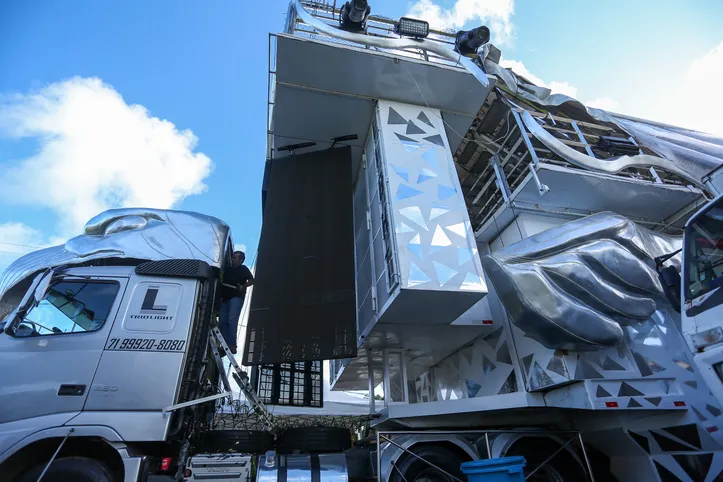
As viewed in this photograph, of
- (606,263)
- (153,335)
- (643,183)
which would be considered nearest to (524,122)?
(643,183)

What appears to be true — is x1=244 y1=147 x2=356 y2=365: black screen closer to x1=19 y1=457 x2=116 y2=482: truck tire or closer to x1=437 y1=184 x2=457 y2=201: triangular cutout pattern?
x1=437 y1=184 x2=457 y2=201: triangular cutout pattern

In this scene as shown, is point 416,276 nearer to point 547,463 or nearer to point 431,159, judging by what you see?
point 431,159

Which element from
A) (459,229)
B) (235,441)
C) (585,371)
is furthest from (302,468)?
(459,229)

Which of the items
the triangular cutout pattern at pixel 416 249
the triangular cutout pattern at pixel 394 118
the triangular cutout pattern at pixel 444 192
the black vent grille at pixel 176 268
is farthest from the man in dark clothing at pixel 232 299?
the triangular cutout pattern at pixel 394 118

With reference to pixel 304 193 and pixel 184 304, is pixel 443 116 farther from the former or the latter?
pixel 184 304

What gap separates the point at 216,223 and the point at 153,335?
1.90 metres

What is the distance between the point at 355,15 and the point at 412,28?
1148mm

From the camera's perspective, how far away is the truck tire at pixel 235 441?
4.56m

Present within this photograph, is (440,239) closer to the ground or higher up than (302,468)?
higher up

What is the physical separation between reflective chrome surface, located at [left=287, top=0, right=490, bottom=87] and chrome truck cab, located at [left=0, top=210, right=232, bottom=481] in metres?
4.88

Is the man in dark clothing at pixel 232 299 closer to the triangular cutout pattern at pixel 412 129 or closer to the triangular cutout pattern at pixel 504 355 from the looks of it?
the triangular cutout pattern at pixel 412 129

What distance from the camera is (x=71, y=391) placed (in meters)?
3.94

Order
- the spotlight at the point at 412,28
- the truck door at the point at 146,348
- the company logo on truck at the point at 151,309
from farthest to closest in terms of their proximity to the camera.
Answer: the spotlight at the point at 412,28 → the company logo on truck at the point at 151,309 → the truck door at the point at 146,348

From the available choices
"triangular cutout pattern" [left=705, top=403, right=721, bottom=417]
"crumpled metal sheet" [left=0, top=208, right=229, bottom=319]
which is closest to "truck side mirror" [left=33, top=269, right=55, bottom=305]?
"crumpled metal sheet" [left=0, top=208, right=229, bottom=319]
